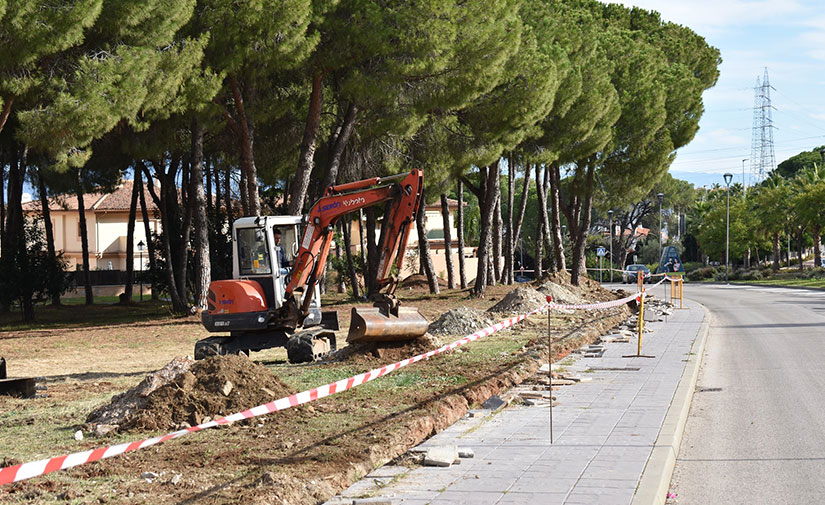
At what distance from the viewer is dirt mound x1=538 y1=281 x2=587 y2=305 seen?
29.4m

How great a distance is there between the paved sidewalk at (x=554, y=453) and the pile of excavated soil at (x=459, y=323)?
6757 millimetres

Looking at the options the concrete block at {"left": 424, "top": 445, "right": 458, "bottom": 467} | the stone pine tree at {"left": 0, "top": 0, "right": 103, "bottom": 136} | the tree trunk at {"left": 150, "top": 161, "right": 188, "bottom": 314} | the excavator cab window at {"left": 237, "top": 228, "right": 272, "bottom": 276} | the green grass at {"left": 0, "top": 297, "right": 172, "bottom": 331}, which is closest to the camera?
the concrete block at {"left": 424, "top": 445, "right": 458, "bottom": 467}

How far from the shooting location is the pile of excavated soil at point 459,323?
20078 mm

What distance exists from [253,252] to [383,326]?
3.16 metres

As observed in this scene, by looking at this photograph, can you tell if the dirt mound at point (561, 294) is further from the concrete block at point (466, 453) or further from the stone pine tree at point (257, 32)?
the concrete block at point (466, 453)

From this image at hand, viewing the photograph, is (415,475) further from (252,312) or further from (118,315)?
(118,315)

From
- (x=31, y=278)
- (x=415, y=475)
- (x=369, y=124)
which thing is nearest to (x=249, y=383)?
(x=415, y=475)

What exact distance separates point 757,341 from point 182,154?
21031mm

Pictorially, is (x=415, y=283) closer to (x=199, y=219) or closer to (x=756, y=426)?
(x=199, y=219)

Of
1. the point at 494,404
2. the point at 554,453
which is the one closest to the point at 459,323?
the point at 494,404

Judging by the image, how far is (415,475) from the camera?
290 inches

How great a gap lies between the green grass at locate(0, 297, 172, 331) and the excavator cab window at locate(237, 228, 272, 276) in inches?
493

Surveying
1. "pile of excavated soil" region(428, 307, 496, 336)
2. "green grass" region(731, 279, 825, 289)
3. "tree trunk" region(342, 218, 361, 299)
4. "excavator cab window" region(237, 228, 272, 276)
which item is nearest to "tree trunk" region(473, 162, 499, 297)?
"tree trunk" region(342, 218, 361, 299)

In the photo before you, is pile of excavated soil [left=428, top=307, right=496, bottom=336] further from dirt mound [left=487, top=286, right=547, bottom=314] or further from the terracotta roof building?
the terracotta roof building
